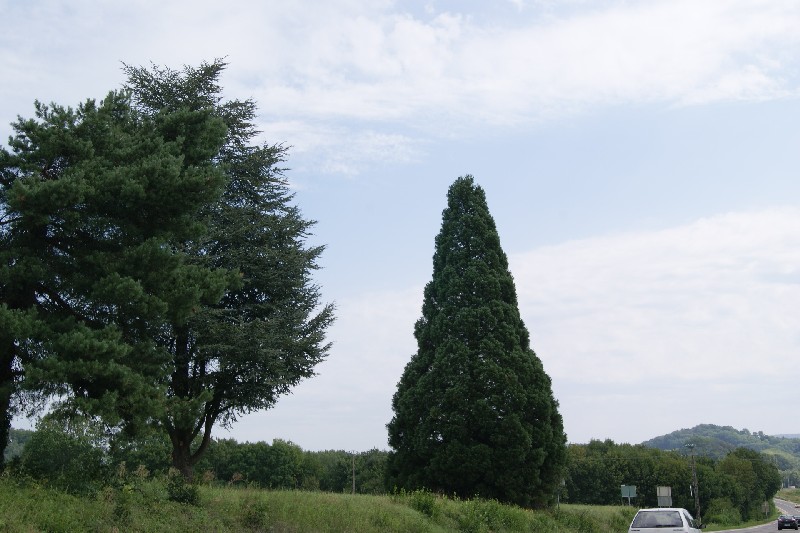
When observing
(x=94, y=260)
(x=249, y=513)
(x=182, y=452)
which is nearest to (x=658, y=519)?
(x=249, y=513)

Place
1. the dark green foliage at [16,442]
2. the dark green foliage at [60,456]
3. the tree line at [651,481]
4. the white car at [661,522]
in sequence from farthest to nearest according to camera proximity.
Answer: the tree line at [651,481] < the white car at [661,522] < the dark green foliage at [16,442] < the dark green foliage at [60,456]

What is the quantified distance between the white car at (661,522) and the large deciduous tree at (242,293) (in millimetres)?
11217

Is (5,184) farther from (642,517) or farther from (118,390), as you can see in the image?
(642,517)

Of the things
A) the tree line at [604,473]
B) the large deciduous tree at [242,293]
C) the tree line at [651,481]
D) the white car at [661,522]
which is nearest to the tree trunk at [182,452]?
the large deciduous tree at [242,293]

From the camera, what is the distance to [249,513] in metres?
17.2

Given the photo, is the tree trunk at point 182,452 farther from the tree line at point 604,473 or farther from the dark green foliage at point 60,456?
the tree line at point 604,473

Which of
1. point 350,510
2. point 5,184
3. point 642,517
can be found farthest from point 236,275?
point 642,517

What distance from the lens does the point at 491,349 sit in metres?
28.1

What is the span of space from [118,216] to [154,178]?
1.34 m

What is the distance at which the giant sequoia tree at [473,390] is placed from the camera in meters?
26.7

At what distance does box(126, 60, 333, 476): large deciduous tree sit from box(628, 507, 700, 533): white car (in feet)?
36.8

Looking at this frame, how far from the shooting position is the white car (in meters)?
19.0

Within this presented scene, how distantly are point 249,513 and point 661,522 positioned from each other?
1065 cm

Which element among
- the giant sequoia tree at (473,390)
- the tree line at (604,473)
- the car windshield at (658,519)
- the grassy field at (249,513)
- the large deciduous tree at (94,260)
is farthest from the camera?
the tree line at (604,473)
